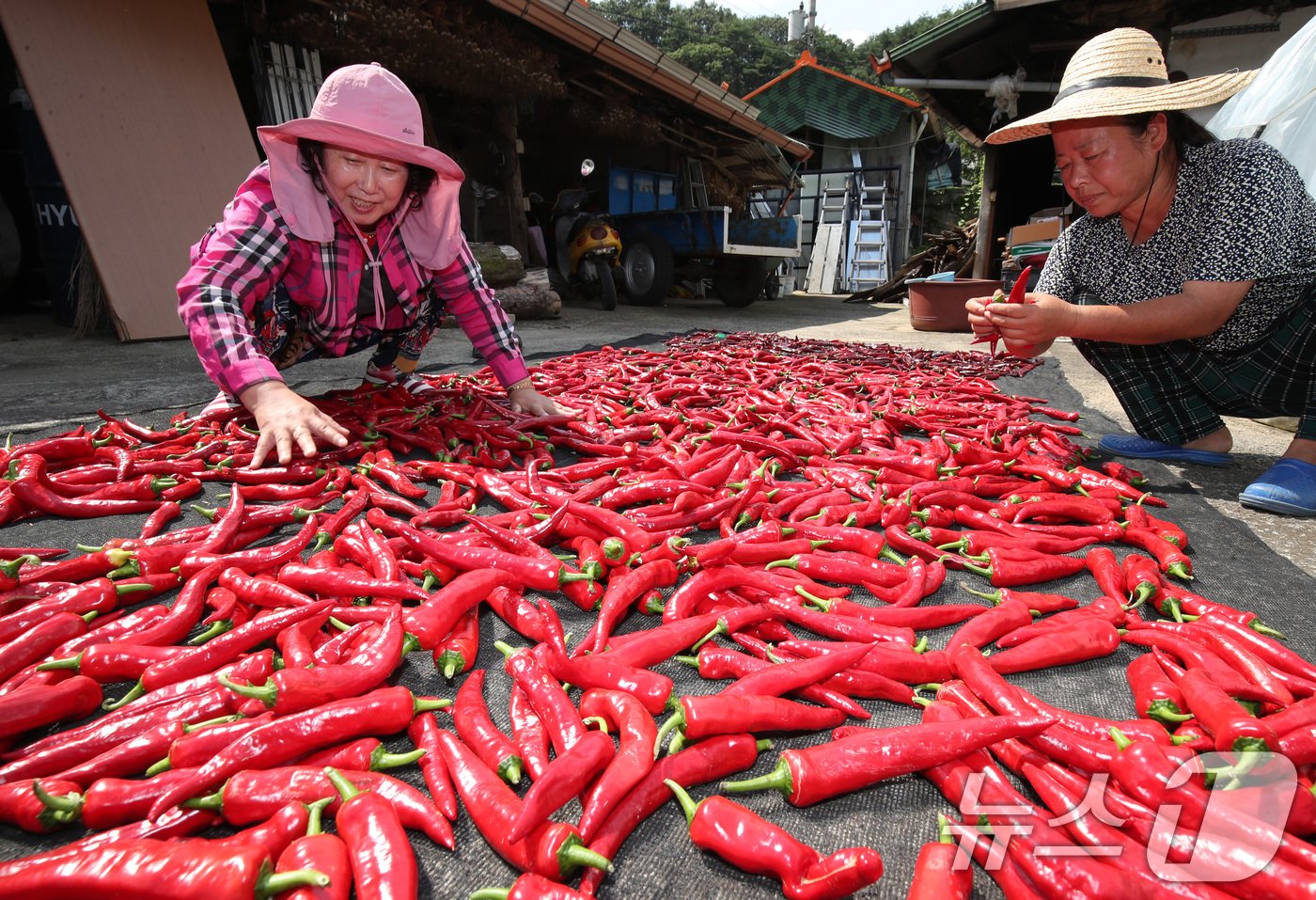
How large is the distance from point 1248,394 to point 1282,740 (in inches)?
102

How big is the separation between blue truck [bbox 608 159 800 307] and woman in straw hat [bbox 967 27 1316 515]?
924 cm

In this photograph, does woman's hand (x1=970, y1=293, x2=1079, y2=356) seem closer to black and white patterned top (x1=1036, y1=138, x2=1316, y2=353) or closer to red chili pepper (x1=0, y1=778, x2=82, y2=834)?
black and white patterned top (x1=1036, y1=138, x2=1316, y2=353)

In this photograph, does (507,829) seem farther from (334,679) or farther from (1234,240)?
(1234,240)

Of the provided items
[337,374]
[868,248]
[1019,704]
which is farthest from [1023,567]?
[868,248]

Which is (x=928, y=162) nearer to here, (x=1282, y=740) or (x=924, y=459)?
(x=924, y=459)

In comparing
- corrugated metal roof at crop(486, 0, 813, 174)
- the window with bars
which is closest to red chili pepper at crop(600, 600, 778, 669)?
corrugated metal roof at crop(486, 0, 813, 174)

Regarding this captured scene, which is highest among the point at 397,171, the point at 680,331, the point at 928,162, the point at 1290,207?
the point at 928,162

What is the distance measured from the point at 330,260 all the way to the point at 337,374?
2255mm

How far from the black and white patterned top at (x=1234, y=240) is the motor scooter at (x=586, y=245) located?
8.74 m

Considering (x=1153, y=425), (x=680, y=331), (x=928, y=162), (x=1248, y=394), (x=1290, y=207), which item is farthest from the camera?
(x=928, y=162)

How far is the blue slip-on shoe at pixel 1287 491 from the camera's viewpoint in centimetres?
272

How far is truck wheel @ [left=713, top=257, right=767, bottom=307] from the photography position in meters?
13.4

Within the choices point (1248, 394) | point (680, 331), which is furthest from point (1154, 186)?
point (680, 331)

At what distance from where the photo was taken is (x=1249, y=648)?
1742 millimetres
